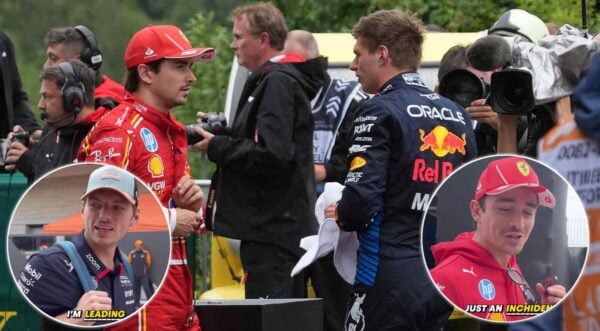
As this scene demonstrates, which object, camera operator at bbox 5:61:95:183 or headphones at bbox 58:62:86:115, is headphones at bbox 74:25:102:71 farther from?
headphones at bbox 58:62:86:115

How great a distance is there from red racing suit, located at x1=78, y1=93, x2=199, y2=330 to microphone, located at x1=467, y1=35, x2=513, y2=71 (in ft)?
4.38

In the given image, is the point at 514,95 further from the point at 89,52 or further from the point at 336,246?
the point at 89,52

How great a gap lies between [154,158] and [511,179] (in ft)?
7.14

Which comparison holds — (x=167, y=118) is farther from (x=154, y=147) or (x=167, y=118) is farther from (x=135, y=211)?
(x=135, y=211)

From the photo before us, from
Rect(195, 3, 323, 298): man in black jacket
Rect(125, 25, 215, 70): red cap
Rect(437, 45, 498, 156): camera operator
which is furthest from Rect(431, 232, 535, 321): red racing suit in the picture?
Rect(195, 3, 323, 298): man in black jacket

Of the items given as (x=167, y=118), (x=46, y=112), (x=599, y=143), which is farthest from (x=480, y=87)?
(x=599, y=143)

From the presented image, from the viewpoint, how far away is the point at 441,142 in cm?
727

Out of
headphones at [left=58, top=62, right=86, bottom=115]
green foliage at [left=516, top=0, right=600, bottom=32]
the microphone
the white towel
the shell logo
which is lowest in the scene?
the white towel

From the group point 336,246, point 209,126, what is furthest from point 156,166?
point 209,126

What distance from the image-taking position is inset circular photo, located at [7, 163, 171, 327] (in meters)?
5.92

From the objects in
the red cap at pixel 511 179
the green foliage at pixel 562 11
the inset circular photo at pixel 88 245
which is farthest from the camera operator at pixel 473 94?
the green foliage at pixel 562 11

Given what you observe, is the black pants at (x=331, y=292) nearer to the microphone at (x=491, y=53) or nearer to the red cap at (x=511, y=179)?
the microphone at (x=491, y=53)

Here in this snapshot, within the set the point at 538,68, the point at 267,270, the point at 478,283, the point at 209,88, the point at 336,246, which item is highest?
the point at 538,68

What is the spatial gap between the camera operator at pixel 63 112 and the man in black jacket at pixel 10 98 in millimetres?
1782
